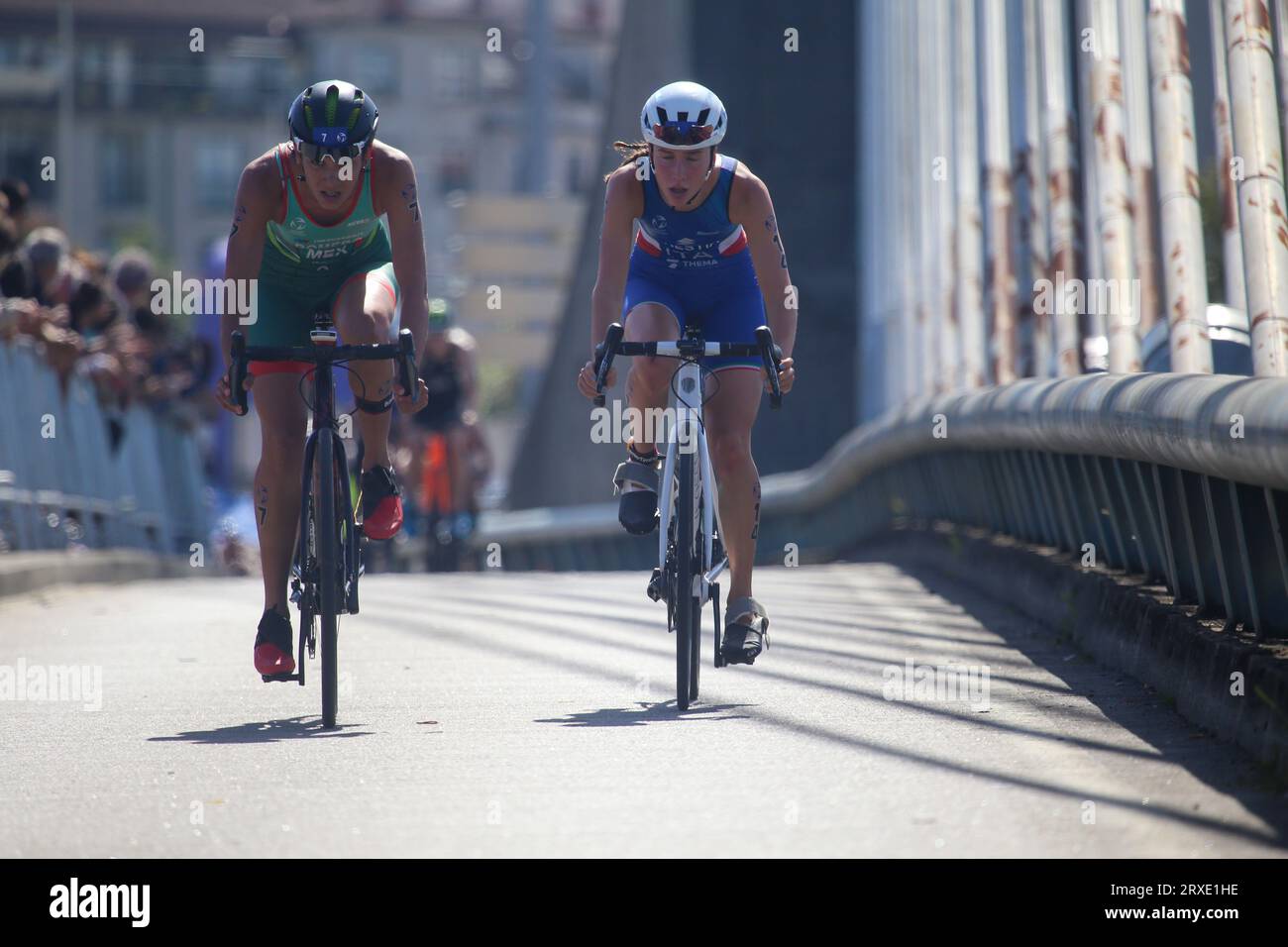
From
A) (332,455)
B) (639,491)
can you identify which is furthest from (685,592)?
(332,455)

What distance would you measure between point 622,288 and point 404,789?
94.3 inches

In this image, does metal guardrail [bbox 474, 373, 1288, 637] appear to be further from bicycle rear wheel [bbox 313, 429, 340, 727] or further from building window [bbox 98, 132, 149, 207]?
building window [bbox 98, 132, 149, 207]

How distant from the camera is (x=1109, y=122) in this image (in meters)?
9.78

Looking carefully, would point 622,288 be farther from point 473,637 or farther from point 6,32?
point 6,32

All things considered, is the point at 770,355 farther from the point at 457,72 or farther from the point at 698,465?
the point at 457,72

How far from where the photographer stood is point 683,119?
23.2ft

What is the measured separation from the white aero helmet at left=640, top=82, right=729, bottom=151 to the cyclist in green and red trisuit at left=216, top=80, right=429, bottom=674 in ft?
2.74

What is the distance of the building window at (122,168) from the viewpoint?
86125mm

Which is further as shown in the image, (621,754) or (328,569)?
(328,569)

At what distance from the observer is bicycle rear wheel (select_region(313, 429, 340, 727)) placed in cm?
675

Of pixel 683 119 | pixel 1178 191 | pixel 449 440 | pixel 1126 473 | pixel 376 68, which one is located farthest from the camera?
pixel 376 68

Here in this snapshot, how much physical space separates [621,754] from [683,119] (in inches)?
85.4

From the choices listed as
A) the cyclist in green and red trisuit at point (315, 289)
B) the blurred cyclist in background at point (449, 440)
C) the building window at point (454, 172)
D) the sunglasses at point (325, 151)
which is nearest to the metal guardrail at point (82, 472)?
the blurred cyclist in background at point (449, 440)

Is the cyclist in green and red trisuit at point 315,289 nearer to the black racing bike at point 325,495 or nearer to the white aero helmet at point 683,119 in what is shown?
the black racing bike at point 325,495
